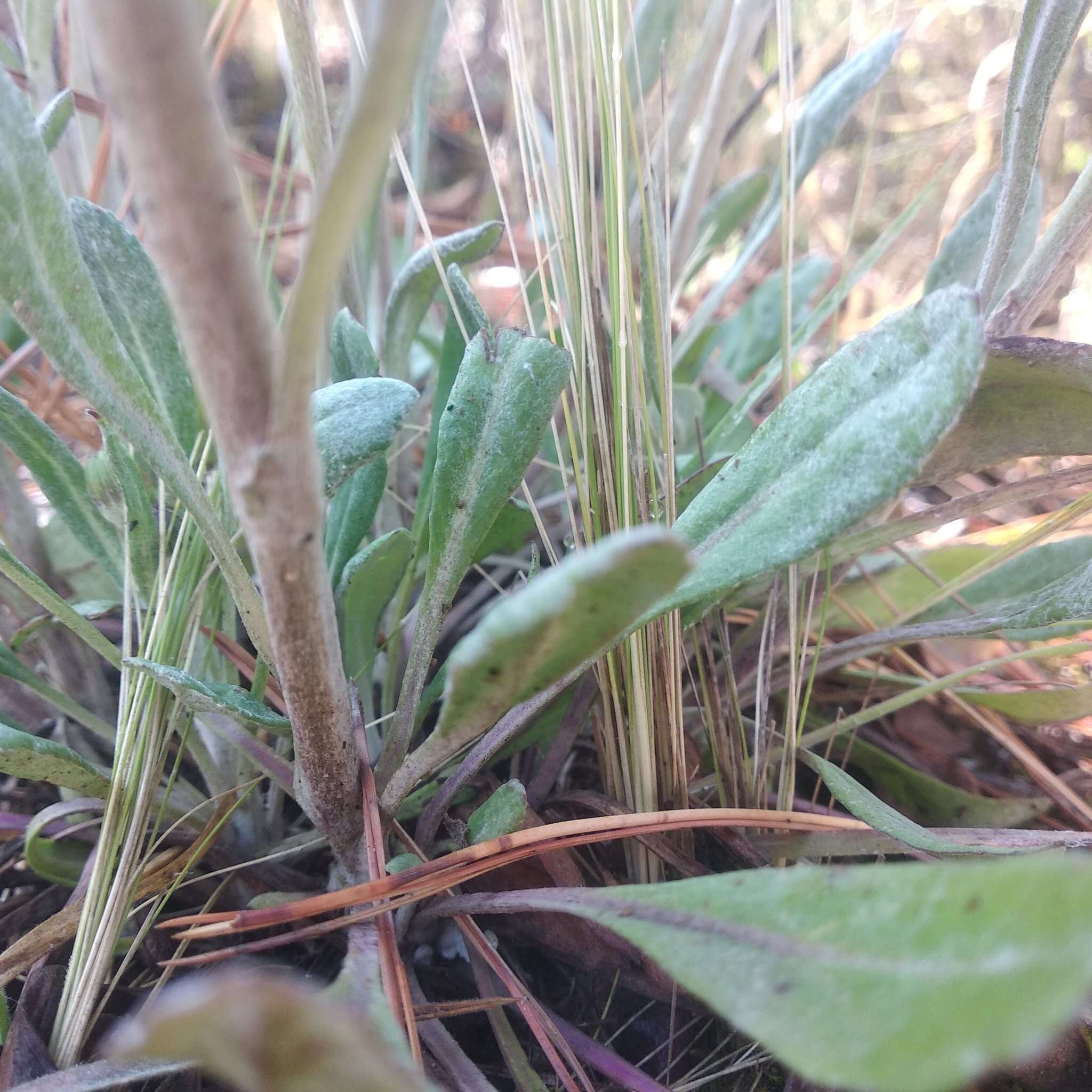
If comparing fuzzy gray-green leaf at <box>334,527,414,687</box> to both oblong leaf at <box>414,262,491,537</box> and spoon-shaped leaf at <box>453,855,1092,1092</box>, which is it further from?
spoon-shaped leaf at <box>453,855,1092,1092</box>

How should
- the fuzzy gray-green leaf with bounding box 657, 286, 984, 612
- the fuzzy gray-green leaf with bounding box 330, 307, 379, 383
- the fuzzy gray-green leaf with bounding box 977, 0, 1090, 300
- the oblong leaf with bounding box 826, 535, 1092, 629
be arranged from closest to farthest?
the fuzzy gray-green leaf with bounding box 657, 286, 984, 612, the fuzzy gray-green leaf with bounding box 977, 0, 1090, 300, the fuzzy gray-green leaf with bounding box 330, 307, 379, 383, the oblong leaf with bounding box 826, 535, 1092, 629

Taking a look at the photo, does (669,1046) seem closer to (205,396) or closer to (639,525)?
(639,525)

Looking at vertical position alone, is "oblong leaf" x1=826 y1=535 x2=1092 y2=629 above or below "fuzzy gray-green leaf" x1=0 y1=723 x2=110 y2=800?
below

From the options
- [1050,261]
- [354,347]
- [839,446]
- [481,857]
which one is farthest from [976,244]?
[481,857]

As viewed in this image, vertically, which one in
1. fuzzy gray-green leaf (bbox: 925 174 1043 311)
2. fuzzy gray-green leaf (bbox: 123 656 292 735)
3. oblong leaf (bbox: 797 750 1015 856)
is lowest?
oblong leaf (bbox: 797 750 1015 856)

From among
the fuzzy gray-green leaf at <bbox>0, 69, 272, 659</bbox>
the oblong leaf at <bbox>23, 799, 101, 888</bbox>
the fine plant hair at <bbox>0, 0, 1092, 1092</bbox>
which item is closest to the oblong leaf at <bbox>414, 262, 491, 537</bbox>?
the fine plant hair at <bbox>0, 0, 1092, 1092</bbox>

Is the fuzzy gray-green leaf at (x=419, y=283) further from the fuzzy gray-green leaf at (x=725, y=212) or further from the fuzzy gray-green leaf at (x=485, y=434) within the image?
the fuzzy gray-green leaf at (x=725, y=212)

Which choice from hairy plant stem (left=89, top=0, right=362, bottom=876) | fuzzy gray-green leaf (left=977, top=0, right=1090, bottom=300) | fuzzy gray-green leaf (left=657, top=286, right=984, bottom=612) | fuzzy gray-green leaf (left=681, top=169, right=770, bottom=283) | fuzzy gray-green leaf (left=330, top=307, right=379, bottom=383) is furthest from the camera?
fuzzy gray-green leaf (left=681, top=169, right=770, bottom=283)
